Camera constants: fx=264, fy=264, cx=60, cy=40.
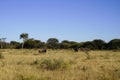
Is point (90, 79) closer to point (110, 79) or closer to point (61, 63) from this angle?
point (110, 79)

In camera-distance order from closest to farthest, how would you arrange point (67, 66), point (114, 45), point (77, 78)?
1. point (77, 78)
2. point (67, 66)
3. point (114, 45)

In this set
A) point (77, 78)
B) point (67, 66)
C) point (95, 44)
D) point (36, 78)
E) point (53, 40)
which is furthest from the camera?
point (53, 40)

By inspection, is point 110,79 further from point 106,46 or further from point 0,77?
point 106,46

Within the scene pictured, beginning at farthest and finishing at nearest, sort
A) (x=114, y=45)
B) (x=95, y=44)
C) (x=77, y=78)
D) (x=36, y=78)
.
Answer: (x=95, y=44), (x=114, y=45), (x=77, y=78), (x=36, y=78)

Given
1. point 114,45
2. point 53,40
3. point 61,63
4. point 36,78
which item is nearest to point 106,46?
point 114,45

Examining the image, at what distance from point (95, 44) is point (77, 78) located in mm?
83011

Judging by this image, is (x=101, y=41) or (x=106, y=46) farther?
(x=101, y=41)

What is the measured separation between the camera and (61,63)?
16.7 meters

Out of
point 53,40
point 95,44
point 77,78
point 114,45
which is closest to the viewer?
point 77,78

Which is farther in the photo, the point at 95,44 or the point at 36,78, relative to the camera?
the point at 95,44

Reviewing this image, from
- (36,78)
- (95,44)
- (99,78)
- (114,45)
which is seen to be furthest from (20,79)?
(95,44)

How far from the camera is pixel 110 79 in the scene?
37.6 ft

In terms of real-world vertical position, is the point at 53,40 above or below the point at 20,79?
above

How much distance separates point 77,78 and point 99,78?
100 centimetres
